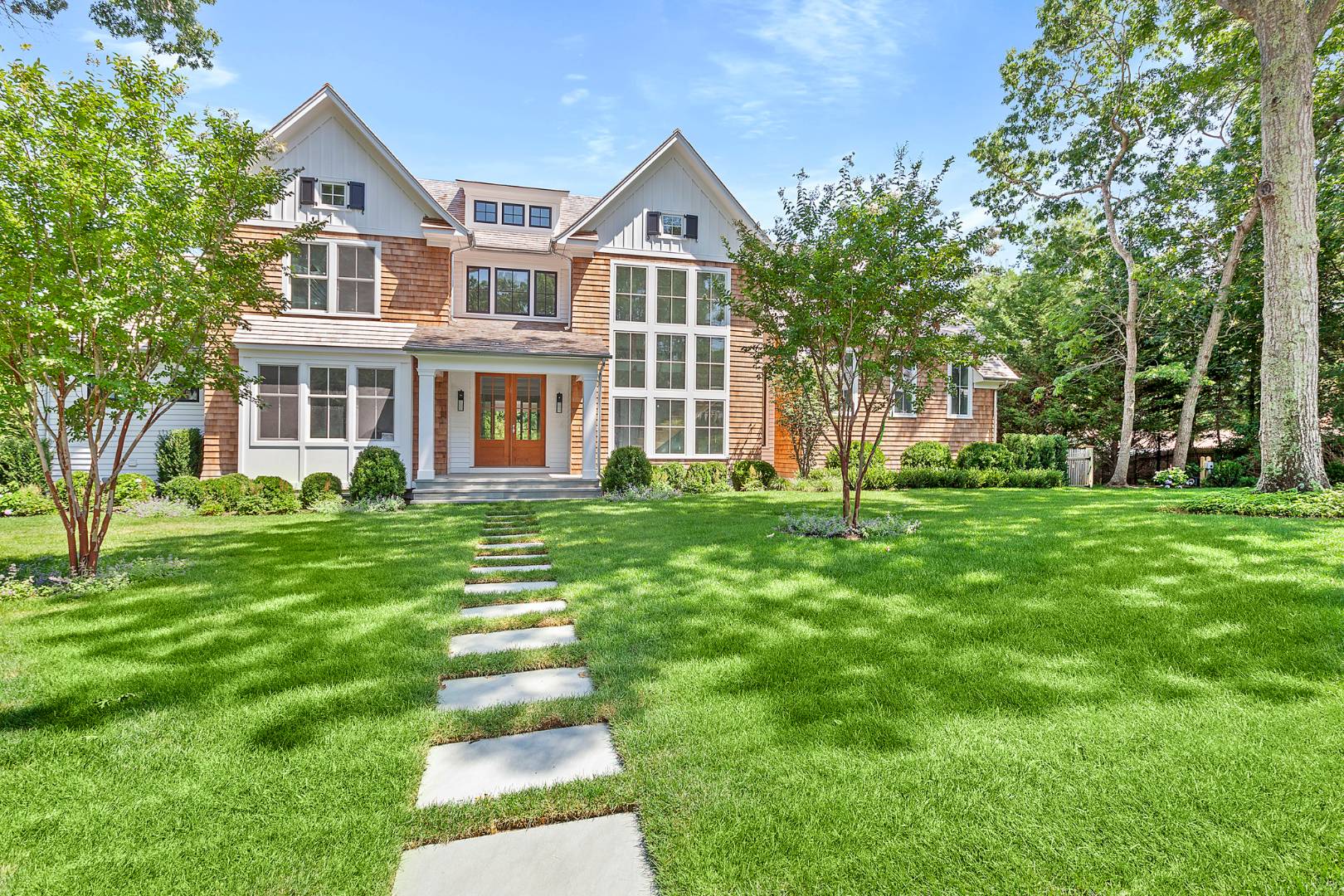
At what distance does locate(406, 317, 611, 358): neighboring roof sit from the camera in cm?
1172

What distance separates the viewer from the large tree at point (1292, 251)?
7.71 metres

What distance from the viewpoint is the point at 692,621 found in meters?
3.92

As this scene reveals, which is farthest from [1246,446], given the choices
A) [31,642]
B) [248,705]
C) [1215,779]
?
[31,642]

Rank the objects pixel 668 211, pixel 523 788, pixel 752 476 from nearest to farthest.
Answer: pixel 523 788, pixel 752 476, pixel 668 211

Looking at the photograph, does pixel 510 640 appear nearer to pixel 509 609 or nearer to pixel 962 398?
pixel 509 609

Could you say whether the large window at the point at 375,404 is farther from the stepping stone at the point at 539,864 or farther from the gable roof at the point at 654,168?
the stepping stone at the point at 539,864

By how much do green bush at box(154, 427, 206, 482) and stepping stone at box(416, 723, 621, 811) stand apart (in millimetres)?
12553

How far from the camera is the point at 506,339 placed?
41.6 feet

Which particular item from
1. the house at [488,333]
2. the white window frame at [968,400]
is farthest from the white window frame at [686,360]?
the white window frame at [968,400]

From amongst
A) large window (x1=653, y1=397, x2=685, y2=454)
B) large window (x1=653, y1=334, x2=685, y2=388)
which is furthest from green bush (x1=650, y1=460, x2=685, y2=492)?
large window (x1=653, y1=334, x2=685, y2=388)

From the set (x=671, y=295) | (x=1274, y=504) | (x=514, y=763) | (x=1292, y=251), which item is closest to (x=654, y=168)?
(x=671, y=295)

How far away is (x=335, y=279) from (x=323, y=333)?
1.28m

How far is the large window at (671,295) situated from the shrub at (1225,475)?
14139 mm

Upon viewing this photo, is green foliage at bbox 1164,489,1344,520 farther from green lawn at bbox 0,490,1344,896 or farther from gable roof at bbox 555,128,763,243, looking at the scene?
gable roof at bbox 555,128,763,243
